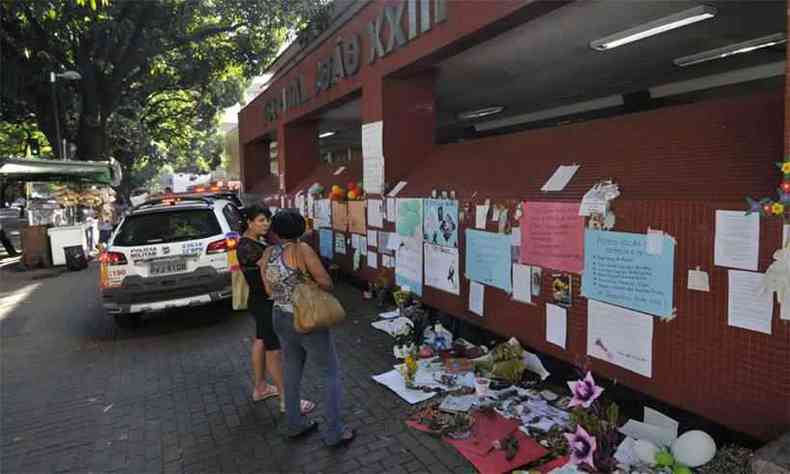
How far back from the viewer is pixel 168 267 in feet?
21.9

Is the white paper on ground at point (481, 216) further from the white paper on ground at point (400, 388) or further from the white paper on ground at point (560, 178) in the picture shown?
the white paper on ground at point (400, 388)

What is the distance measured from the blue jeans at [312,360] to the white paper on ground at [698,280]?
7.77 feet

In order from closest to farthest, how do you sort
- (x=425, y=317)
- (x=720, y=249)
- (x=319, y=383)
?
(x=720, y=249), (x=319, y=383), (x=425, y=317)

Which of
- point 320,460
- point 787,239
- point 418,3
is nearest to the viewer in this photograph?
point 787,239

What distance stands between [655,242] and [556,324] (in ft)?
3.78

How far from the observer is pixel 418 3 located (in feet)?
20.2

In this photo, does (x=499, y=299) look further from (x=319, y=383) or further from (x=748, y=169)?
(x=748, y=169)

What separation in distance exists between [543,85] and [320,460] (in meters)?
7.80

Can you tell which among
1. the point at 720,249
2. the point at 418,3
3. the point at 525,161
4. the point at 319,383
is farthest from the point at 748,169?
the point at 418,3

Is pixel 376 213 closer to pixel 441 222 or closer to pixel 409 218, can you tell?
pixel 409 218

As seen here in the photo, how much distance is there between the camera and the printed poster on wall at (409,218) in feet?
21.1

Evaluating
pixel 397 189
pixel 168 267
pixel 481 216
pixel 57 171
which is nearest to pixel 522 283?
pixel 481 216

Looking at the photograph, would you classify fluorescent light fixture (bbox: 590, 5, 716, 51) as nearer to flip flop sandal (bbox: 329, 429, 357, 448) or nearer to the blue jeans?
the blue jeans

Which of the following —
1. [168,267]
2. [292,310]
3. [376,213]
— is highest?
[376,213]
